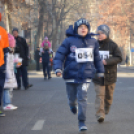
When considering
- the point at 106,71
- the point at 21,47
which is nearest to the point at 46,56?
the point at 21,47

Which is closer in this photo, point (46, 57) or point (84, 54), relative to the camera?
point (84, 54)

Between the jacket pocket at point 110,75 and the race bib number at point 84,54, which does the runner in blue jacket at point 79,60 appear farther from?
the jacket pocket at point 110,75

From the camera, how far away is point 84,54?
247 inches

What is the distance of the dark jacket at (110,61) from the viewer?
7262 millimetres

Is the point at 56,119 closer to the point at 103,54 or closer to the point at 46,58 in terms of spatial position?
the point at 103,54

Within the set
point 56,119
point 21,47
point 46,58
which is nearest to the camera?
point 56,119

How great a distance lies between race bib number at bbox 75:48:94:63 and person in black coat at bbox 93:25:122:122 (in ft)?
2.80

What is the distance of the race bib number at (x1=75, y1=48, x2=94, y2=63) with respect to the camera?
6.25 m

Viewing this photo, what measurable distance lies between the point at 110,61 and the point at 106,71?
0.23 m

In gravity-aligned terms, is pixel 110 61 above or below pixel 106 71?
above

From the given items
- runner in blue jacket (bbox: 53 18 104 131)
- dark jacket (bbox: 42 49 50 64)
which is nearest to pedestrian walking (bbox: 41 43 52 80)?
dark jacket (bbox: 42 49 50 64)

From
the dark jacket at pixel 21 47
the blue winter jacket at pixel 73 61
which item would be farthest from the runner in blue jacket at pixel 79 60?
the dark jacket at pixel 21 47

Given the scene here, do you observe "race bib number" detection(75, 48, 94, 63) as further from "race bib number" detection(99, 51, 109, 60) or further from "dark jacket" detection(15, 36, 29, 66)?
"dark jacket" detection(15, 36, 29, 66)

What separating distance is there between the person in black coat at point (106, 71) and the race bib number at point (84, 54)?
33.6 inches
